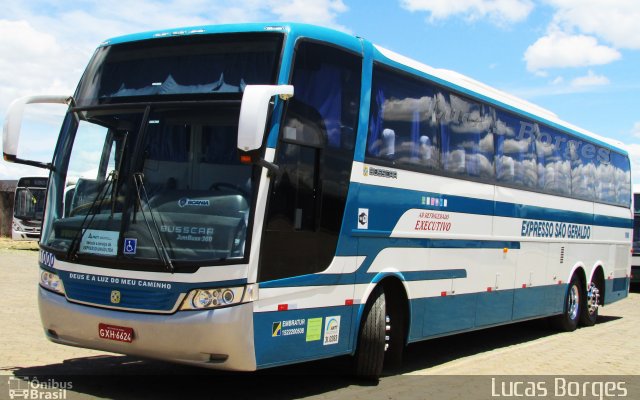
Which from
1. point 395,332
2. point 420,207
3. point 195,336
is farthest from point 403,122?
point 195,336

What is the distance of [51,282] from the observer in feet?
26.1

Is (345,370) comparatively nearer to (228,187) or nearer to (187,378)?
(187,378)

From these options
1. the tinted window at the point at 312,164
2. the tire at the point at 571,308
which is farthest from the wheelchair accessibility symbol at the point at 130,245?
the tire at the point at 571,308

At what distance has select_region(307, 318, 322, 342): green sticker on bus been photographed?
311 inches

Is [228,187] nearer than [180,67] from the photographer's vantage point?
Yes

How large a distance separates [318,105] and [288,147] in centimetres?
68

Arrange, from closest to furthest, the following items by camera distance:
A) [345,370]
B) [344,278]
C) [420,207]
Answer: [344,278], [345,370], [420,207]

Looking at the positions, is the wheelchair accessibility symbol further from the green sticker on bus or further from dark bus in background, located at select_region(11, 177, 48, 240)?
dark bus in background, located at select_region(11, 177, 48, 240)

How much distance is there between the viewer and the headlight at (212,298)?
709cm

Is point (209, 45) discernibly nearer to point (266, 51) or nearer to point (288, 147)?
point (266, 51)

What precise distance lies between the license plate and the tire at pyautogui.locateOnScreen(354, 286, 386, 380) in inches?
105

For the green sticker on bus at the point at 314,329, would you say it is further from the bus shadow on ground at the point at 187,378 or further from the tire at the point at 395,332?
the tire at the point at 395,332

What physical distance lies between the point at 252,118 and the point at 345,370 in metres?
3.65
